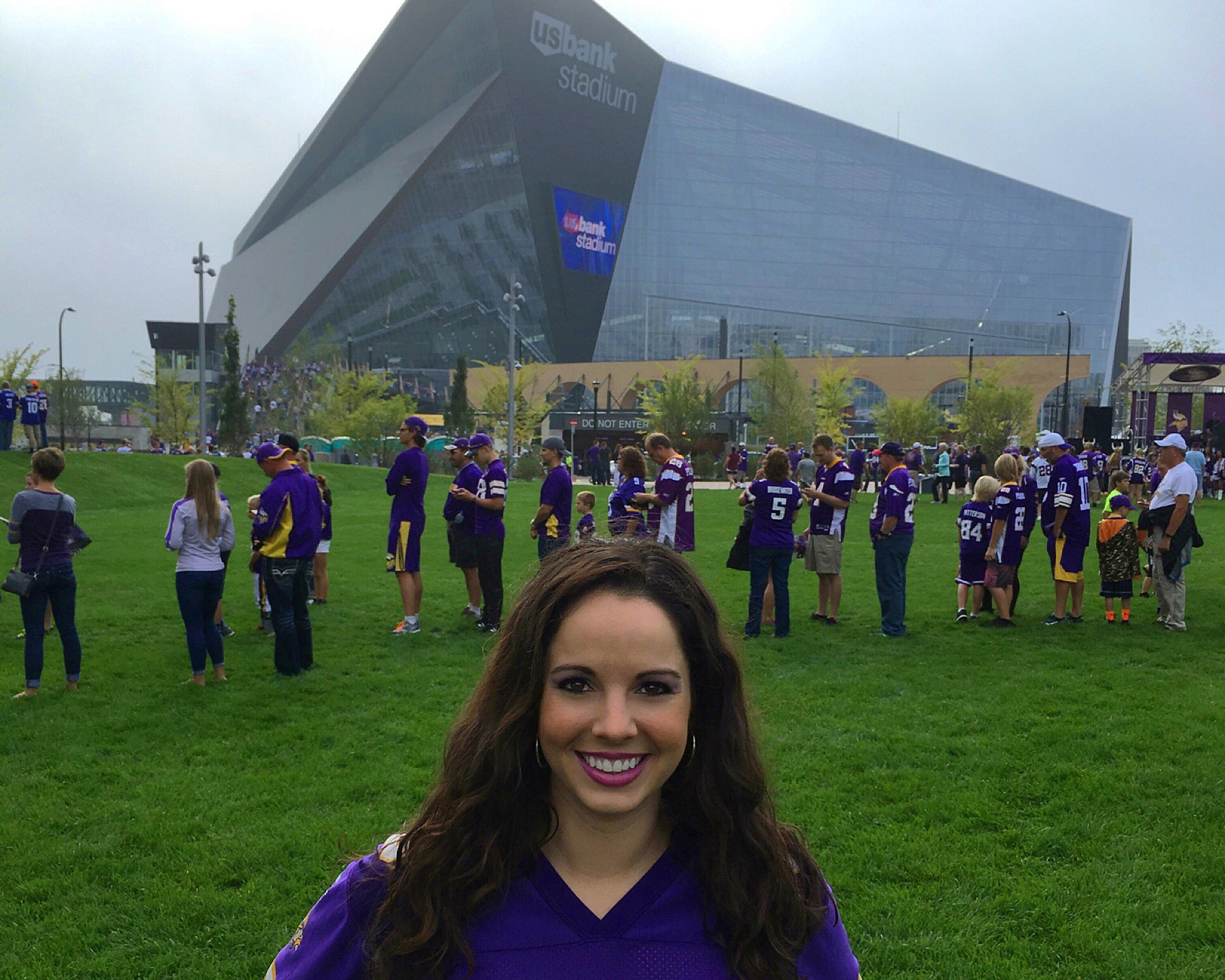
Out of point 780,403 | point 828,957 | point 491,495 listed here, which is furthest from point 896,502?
point 780,403

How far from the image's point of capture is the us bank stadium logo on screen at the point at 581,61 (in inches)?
2763

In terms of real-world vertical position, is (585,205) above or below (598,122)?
below

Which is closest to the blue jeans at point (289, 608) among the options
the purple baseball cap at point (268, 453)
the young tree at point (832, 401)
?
the purple baseball cap at point (268, 453)

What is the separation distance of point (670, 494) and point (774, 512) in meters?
1.18

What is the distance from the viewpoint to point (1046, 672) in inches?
294

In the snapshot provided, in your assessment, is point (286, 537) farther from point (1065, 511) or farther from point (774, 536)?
point (1065, 511)

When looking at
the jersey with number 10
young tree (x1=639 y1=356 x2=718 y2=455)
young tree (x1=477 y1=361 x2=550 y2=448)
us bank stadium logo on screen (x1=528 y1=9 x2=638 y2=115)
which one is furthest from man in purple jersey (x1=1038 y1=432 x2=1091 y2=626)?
us bank stadium logo on screen (x1=528 y1=9 x2=638 y2=115)

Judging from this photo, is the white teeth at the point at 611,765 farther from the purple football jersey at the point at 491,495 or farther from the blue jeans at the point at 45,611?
the purple football jersey at the point at 491,495

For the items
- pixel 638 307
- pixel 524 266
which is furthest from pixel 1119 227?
pixel 524 266

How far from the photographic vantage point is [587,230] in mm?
75750

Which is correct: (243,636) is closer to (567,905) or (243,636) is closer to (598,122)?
(567,905)

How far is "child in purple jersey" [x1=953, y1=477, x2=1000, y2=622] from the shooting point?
30.9 feet

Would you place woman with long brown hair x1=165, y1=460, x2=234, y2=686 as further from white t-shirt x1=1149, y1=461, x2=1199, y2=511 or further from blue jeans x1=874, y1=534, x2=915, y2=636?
white t-shirt x1=1149, y1=461, x2=1199, y2=511

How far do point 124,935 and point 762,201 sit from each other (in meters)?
82.9
